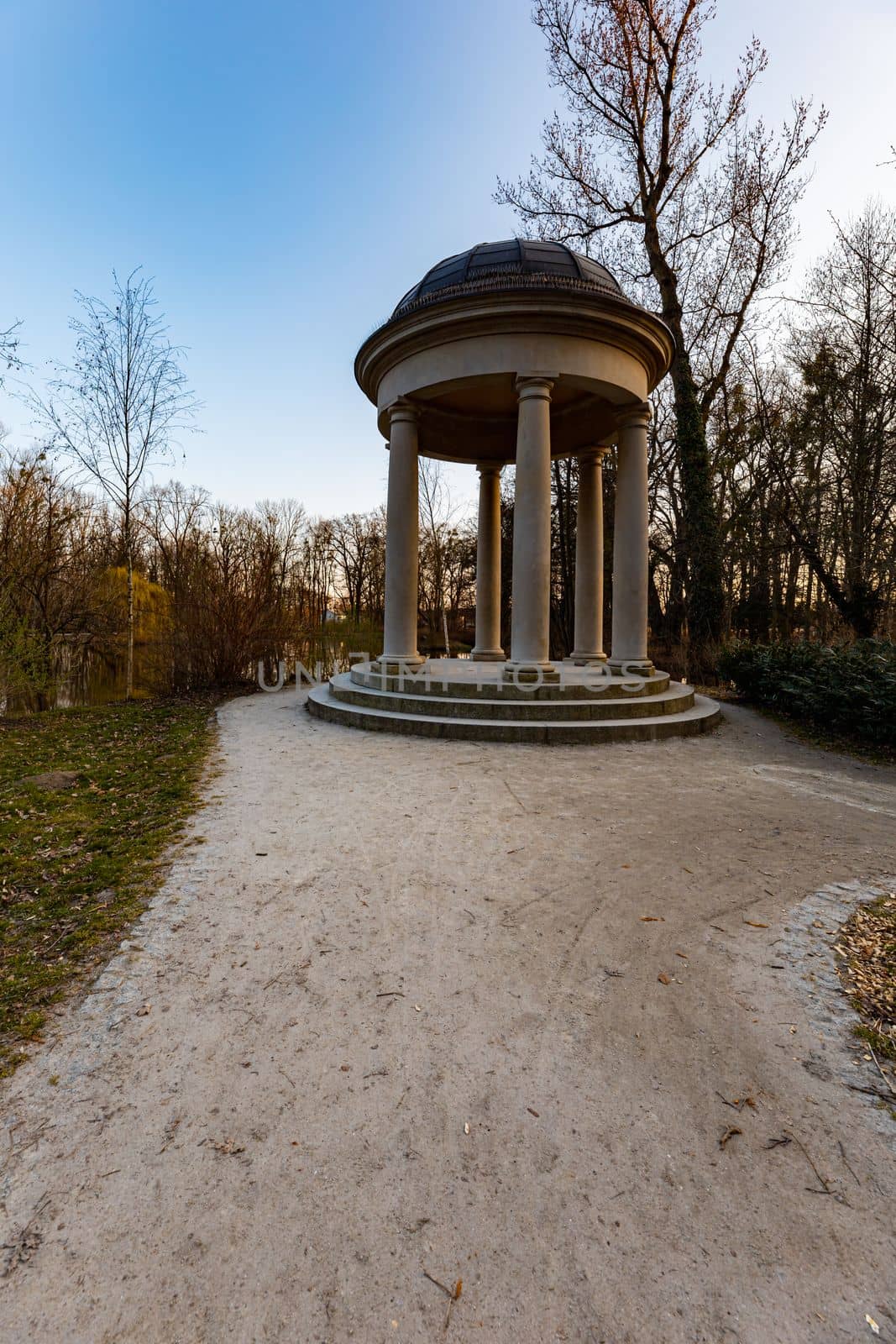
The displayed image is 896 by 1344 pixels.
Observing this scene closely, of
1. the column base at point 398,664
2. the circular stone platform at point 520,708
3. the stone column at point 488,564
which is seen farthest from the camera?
the stone column at point 488,564

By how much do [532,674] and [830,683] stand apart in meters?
4.21

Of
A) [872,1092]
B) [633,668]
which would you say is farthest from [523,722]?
[872,1092]

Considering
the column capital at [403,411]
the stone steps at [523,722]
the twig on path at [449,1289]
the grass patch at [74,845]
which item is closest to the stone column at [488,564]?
the column capital at [403,411]

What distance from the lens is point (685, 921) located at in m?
3.14

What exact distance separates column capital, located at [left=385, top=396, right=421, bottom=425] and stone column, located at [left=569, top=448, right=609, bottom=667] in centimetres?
427

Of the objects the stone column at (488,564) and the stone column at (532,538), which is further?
the stone column at (488,564)

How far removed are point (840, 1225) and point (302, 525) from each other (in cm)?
3390

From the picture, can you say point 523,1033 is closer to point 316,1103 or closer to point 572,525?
point 316,1103

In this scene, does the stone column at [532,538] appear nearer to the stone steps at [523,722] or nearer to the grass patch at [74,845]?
the stone steps at [523,722]

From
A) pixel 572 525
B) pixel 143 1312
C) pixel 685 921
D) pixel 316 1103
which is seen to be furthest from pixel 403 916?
pixel 572 525

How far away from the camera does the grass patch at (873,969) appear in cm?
230

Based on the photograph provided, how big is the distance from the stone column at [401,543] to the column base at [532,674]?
5.99 feet

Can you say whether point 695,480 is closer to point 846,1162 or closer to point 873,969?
point 873,969

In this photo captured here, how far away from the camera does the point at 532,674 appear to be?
28.3 ft
